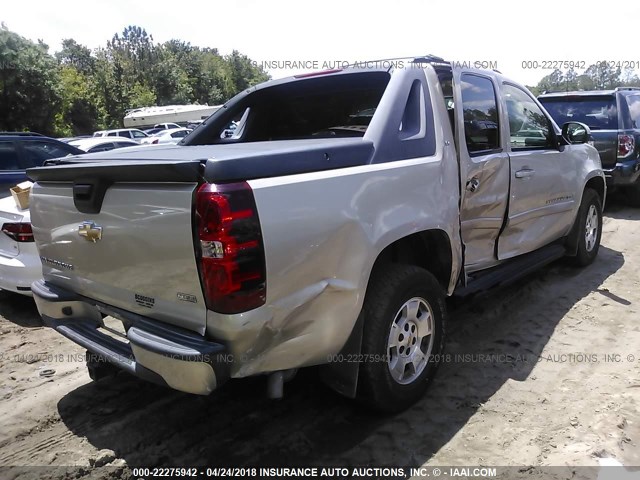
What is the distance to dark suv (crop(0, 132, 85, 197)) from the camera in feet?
21.7

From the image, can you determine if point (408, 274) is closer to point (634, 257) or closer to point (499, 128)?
point (499, 128)

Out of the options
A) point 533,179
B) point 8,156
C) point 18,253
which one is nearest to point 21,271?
point 18,253

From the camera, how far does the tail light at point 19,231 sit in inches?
181

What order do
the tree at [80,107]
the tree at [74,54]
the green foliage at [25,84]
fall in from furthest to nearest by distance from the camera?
the tree at [74,54] → the tree at [80,107] → the green foliage at [25,84]

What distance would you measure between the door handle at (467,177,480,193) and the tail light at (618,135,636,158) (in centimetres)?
558

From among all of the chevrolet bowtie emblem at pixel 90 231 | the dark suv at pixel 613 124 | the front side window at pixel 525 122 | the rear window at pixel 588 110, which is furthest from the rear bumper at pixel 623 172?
the chevrolet bowtie emblem at pixel 90 231

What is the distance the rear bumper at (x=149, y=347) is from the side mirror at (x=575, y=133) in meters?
4.24

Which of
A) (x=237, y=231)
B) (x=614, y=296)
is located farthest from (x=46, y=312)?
(x=614, y=296)

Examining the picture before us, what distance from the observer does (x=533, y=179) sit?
4.33 meters

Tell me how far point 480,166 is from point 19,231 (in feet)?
13.0

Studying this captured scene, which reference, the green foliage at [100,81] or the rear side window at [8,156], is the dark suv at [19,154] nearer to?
the rear side window at [8,156]

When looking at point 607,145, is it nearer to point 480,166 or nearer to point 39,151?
point 480,166

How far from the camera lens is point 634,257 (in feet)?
20.1

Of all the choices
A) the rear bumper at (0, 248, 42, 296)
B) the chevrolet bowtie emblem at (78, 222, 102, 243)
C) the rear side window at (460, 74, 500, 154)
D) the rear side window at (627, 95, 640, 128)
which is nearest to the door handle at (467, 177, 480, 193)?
the rear side window at (460, 74, 500, 154)
